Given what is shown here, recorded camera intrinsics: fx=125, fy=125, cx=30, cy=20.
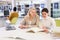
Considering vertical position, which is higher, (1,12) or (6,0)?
(6,0)

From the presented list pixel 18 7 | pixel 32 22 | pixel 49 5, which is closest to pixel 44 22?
pixel 32 22

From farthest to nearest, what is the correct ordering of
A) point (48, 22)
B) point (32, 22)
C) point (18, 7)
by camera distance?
1. point (18, 7)
2. point (32, 22)
3. point (48, 22)

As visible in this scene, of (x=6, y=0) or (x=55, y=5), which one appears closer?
(x=55, y=5)

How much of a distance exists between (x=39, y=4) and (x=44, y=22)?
3.99 metres

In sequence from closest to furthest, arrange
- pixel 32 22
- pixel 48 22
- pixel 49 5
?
pixel 48 22, pixel 32 22, pixel 49 5

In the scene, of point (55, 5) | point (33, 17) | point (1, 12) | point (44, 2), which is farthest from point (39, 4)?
point (33, 17)

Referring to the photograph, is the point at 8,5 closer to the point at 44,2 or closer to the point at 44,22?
the point at 44,2

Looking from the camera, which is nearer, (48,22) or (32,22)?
(48,22)

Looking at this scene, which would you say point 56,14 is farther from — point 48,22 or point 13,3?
point 48,22

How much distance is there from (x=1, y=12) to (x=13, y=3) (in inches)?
31.4


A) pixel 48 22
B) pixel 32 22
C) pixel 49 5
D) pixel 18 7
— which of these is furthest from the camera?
pixel 18 7

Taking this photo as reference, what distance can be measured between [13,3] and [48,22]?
4427 millimetres

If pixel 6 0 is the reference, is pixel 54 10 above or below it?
below

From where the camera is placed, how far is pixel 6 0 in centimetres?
658
